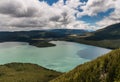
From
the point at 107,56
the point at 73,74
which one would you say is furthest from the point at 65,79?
the point at 107,56

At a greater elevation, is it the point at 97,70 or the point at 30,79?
the point at 97,70

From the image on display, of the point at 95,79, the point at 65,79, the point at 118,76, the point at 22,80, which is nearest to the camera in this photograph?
the point at 118,76

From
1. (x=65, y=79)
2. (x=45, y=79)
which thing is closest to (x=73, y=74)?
(x=65, y=79)

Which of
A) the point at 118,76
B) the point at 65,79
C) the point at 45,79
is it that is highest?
the point at 118,76

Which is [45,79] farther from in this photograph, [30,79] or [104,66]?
[104,66]

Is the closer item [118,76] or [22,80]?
[118,76]

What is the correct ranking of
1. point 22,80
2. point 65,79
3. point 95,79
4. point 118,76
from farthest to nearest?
point 22,80 → point 65,79 → point 95,79 → point 118,76
